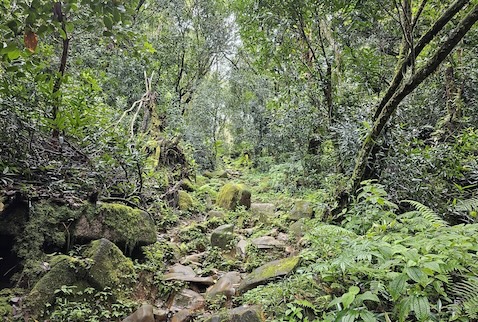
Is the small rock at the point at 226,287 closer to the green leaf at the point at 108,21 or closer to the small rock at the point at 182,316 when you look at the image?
the small rock at the point at 182,316

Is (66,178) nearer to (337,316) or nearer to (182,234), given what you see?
(182,234)

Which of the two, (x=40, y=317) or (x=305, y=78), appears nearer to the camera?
(x=40, y=317)

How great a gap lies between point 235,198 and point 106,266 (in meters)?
4.63

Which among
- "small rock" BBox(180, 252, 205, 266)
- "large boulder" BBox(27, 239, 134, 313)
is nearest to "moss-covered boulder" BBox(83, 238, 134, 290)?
"large boulder" BBox(27, 239, 134, 313)

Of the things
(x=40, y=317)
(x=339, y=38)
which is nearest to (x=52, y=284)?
(x=40, y=317)

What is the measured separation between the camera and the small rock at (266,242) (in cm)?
524

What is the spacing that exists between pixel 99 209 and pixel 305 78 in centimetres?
523

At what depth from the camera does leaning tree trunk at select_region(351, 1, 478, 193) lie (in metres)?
3.57

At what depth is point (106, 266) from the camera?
3.68m

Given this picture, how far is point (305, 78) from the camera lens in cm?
Answer: 716

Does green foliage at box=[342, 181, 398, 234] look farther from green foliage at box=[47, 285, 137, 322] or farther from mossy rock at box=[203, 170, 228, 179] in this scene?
mossy rock at box=[203, 170, 228, 179]

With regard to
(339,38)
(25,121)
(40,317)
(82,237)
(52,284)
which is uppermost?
(339,38)

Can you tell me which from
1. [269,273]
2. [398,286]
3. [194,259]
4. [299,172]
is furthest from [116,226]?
[299,172]

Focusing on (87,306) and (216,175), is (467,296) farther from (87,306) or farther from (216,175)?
(216,175)
